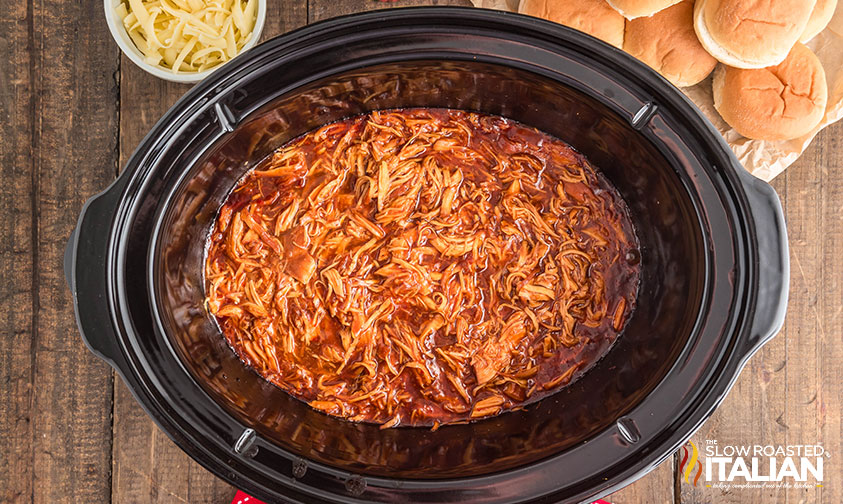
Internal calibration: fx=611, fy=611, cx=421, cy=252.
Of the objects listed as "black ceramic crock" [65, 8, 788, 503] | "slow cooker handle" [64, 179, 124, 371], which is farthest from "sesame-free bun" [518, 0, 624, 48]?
"slow cooker handle" [64, 179, 124, 371]

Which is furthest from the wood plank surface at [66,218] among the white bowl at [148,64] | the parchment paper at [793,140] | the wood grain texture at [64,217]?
the parchment paper at [793,140]

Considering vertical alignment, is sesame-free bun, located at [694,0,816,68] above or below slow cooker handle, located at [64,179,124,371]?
above

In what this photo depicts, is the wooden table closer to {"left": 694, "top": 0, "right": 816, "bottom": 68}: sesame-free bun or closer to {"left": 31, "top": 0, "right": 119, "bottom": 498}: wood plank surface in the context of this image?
{"left": 31, "top": 0, "right": 119, "bottom": 498}: wood plank surface

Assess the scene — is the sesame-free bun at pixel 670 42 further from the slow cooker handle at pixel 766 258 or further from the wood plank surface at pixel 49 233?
the wood plank surface at pixel 49 233

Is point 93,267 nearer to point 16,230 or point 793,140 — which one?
point 16,230

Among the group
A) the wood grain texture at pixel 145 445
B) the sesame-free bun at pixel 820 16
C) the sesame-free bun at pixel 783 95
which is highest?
the sesame-free bun at pixel 820 16
